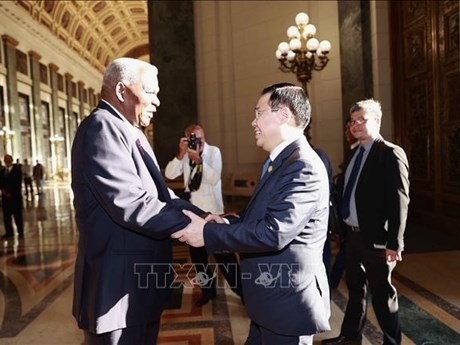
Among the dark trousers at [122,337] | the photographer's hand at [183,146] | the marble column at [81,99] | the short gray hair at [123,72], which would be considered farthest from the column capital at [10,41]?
the dark trousers at [122,337]

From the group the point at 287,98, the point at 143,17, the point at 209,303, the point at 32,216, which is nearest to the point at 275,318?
the point at 287,98

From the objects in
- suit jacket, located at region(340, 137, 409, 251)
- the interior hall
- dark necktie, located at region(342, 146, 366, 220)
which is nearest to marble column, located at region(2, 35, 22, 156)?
the interior hall

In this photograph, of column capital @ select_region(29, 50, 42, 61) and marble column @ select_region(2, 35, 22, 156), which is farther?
column capital @ select_region(29, 50, 42, 61)

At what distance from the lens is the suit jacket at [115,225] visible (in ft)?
5.71

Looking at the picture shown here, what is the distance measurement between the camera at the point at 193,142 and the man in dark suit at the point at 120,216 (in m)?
2.23

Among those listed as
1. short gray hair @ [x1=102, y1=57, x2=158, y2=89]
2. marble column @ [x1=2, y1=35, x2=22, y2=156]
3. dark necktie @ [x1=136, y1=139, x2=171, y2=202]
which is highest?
marble column @ [x1=2, y1=35, x2=22, y2=156]

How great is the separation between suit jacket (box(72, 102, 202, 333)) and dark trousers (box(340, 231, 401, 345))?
1.61 meters

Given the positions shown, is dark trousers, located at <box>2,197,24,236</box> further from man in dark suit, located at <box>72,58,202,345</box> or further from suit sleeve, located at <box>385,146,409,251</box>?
suit sleeve, located at <box>385,146,409,251</box>

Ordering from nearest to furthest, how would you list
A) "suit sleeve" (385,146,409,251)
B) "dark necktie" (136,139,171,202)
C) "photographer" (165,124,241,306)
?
1. "dark necktie" (136,139,171,202)
2. "suit sleeve" (385,146,409,251)
3. "photographer" (165,124,241,306)

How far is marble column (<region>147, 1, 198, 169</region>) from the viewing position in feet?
35.4

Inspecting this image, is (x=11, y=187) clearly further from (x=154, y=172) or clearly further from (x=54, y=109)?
(x=54, y=109)

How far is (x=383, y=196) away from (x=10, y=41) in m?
23.2

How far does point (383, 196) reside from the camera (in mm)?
2873

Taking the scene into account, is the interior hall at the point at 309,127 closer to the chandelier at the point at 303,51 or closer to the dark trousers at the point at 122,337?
the chandelier at the point at 303,51
